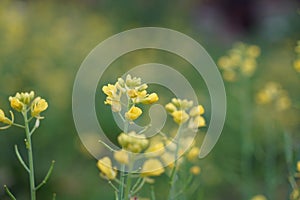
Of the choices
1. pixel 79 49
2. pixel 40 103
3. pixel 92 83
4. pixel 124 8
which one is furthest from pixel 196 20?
pixel 40 103

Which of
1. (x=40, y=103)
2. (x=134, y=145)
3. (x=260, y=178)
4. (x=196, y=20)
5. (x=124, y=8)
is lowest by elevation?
(x=134, y=145)

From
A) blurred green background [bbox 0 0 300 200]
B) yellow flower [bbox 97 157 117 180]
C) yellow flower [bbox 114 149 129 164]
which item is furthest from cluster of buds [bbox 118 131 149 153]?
blurred green background [bbox 0 0 300 200]

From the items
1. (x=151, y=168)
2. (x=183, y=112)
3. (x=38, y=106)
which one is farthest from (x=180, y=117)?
(x=38, y=106)

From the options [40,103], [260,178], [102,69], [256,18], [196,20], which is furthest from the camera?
[256,18]

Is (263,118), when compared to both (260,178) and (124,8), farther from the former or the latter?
(124,8)

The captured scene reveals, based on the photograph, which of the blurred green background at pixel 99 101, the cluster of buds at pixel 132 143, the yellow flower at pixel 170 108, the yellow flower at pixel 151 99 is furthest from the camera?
the blurred green background at pixel 99 101

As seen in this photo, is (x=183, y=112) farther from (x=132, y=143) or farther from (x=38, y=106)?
(x=38, y=106)

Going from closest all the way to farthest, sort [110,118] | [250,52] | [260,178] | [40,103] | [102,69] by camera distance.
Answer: [40,103] < [250,52] < [260,178] < [110,118] < [102,69]

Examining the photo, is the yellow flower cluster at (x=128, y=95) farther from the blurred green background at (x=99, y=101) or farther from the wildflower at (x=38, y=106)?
the blurred green background at (x=99, y=101)

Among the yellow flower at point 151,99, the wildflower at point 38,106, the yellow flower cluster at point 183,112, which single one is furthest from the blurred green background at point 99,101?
the wildflower at point 38,106

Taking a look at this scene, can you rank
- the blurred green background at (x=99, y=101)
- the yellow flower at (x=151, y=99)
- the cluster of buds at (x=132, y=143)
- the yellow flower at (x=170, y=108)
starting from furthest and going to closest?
the blurred green background at (x=99, y=101)
the yellow flower at (x=170, y=108)
the yellow flower at (x=151, y=99)
the cluster of buds at (x=132, y=143)
